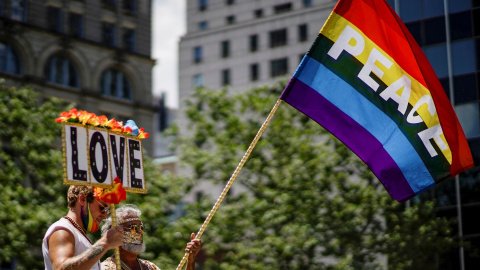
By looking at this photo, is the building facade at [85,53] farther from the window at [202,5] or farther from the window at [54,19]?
the window at [202,5]

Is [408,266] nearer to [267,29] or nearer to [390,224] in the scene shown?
[390,224]

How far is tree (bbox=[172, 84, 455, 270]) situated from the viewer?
107ft

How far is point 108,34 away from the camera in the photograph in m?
56.0

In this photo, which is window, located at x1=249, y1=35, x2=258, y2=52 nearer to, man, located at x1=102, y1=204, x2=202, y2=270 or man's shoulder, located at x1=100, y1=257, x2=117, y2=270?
man's shoulder, located at x1=100, y1=257, x2=117, y2=270

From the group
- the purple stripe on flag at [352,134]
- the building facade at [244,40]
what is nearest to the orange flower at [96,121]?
the purple stripe on flag at [352,134]

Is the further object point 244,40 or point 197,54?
point 197,54

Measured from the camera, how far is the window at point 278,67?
223 feet

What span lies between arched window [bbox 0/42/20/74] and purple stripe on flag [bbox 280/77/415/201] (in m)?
40.9

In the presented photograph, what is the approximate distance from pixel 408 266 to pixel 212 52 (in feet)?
138

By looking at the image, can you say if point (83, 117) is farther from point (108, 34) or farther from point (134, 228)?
point (108, 34)

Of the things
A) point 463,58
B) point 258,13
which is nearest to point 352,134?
point 463,58

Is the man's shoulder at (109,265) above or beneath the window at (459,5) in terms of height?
beneath

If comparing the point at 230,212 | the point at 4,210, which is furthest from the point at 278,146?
the point at 4,210

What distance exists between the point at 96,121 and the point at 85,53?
154ft
